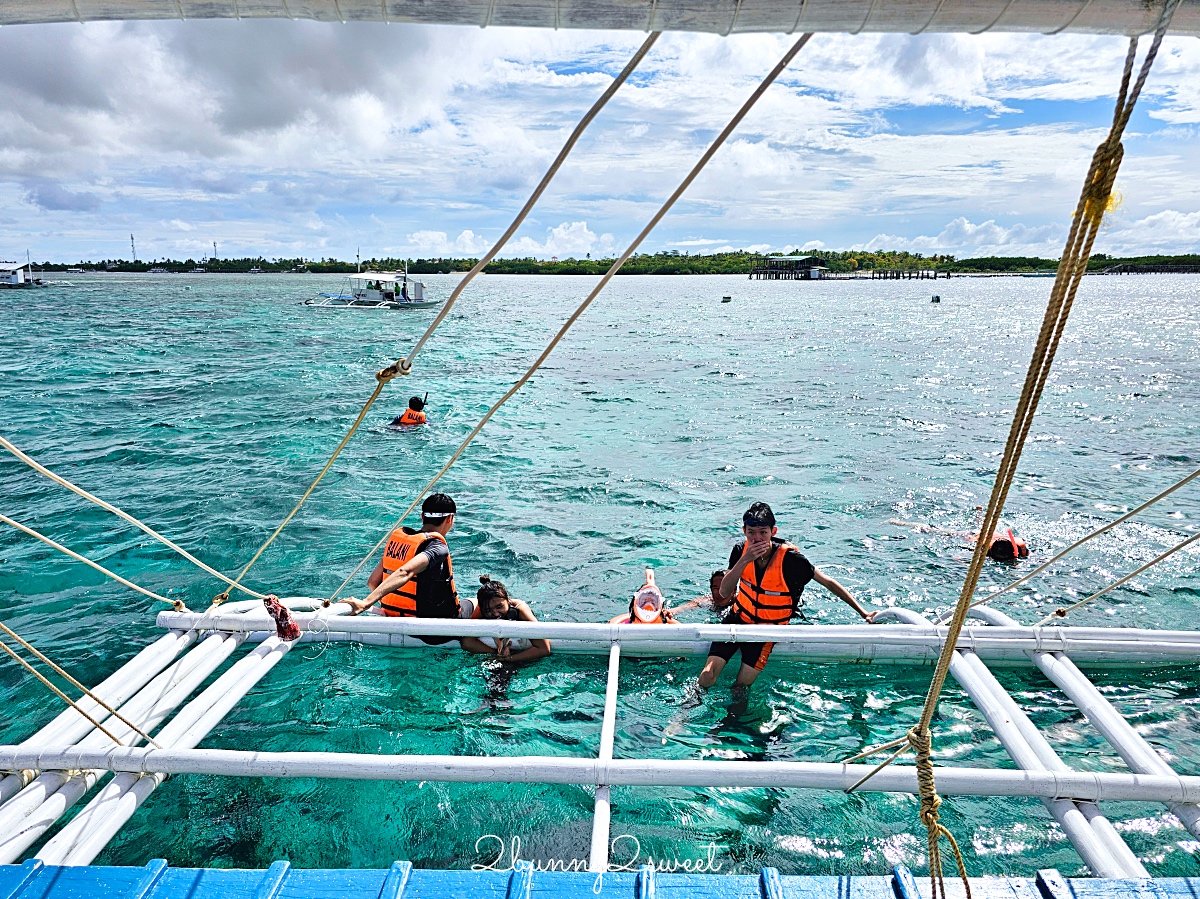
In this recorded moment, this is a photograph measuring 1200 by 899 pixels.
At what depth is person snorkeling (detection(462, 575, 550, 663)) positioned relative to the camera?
7.27 meters

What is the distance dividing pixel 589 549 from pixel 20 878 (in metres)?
9.22

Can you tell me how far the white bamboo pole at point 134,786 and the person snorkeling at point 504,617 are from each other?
1.92 metres

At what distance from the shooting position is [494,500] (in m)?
14.8

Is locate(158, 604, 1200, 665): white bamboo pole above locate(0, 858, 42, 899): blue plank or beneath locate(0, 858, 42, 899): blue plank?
beneath

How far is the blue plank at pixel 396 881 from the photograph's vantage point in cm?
330

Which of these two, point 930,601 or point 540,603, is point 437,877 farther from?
point 930,601

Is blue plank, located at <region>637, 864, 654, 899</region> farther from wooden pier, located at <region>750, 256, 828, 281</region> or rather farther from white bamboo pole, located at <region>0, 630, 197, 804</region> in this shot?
wooden pier, located at <region>750, 256, 828, 281</region>

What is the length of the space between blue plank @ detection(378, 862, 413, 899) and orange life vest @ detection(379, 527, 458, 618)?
387 centimetres

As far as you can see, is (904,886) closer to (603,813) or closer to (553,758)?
(603,813)

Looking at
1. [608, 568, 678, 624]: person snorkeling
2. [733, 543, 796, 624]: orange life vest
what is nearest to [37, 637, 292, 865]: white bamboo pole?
[608, 568, 678, 624]: person snorkeling

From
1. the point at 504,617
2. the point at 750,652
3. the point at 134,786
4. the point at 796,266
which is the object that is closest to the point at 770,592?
the point at 750,652

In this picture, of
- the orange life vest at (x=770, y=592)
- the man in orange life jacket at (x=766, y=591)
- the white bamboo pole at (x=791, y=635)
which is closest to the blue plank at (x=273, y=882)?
the white bamboo pole at (x=791, y=635)

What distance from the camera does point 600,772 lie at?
446cm

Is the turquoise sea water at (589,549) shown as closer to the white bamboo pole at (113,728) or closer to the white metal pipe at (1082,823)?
the white bamboo pole at (113,728)
